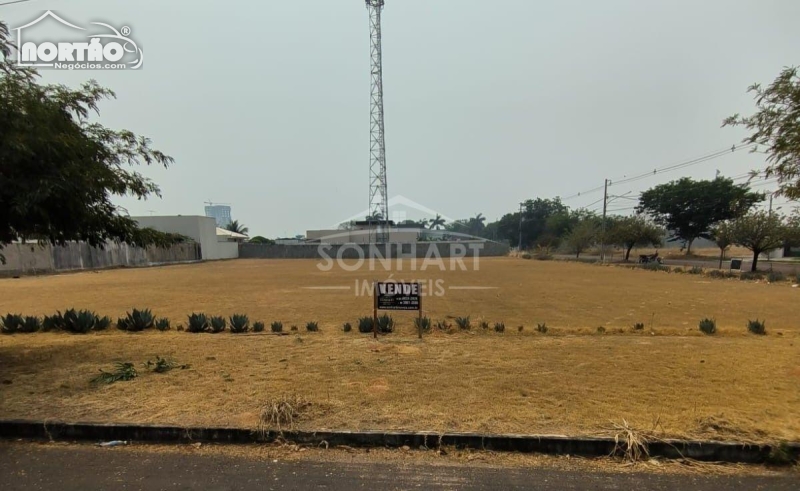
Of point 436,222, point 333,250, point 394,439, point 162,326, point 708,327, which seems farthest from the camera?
point 436,222

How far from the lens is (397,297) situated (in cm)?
757

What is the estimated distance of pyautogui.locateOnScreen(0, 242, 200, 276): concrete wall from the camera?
2603 cm

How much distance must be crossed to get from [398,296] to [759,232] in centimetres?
2959

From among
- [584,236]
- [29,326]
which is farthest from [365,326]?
[584,236]

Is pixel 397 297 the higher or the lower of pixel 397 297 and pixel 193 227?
the lower

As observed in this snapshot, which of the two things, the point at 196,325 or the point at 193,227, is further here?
the point at 193,227

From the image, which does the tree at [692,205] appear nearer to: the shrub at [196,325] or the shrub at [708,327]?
the shrub at [708,327]

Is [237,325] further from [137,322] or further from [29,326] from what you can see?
[29,326]

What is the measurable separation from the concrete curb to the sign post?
156 inches

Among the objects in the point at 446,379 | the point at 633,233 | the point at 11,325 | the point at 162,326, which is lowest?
the point at 446,379

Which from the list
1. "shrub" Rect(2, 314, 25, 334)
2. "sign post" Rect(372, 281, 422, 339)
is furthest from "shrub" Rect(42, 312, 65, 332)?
"sign post" Rect(372, 281, 422, 339)

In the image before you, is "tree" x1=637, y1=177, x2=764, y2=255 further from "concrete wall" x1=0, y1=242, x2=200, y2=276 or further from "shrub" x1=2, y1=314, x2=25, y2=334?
"shrub" x1=2, y1=314, x2=25, y2=334

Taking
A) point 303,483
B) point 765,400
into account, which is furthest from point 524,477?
point 765,400

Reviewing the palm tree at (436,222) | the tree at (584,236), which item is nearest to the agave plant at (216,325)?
the tree at (584,236)
